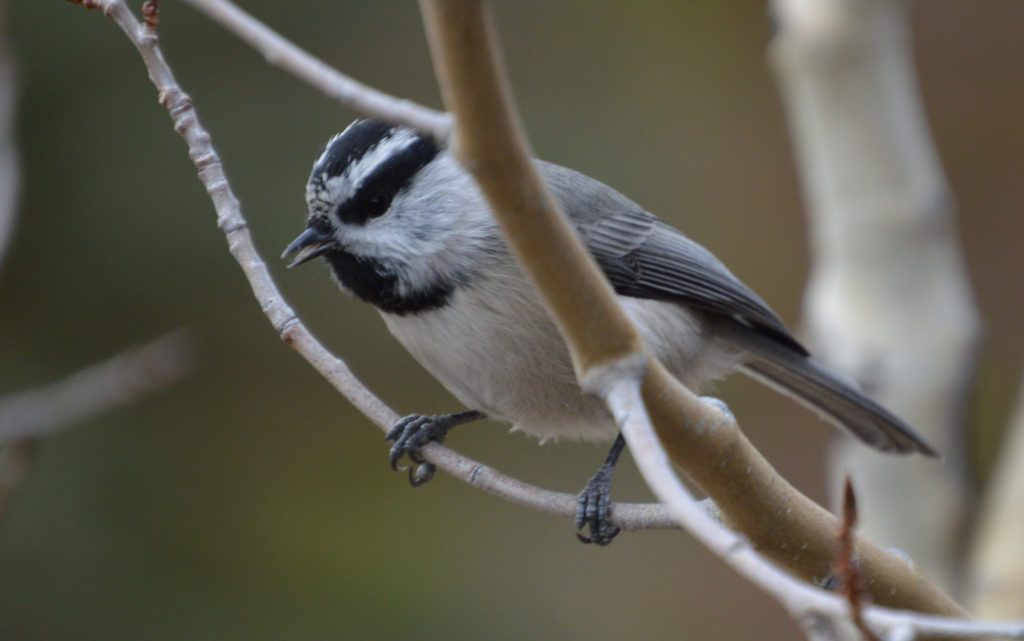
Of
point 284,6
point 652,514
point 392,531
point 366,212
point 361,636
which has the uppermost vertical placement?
point 284,6

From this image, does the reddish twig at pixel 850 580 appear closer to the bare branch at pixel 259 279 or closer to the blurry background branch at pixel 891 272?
the bare branch at pixel 259 279

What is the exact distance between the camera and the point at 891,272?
2.71 metres

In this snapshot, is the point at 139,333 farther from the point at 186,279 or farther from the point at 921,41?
the point at 921,41

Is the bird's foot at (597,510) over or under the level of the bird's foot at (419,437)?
under

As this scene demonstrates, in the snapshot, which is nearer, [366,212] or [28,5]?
[366,212]

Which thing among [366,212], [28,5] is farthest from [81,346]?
[366,212]

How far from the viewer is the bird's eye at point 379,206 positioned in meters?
1.98

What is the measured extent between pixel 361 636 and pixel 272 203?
1.41 metres

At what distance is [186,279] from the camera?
359 centimetres

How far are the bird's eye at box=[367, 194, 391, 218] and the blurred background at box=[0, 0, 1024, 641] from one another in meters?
1.55

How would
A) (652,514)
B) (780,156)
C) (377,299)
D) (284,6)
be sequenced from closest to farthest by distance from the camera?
(652,514), (377,299), (284,6), (780,156)

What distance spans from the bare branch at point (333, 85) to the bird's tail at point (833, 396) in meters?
1.50

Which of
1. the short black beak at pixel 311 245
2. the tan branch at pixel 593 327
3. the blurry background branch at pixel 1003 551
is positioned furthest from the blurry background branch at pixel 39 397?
the blurry background branch at pixel 1003 551

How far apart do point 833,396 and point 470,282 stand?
1.01 m
